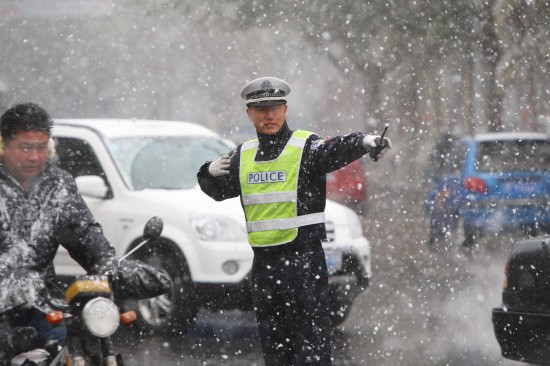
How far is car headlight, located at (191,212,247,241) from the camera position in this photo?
941cm

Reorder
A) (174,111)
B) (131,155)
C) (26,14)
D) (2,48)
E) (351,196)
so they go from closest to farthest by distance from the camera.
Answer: (131,155) → (351,196) → (26,14) → (2,48) → (174,111)

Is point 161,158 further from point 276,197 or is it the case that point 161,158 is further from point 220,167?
point 276,197

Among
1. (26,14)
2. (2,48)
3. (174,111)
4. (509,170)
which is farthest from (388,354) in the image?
(174,111)

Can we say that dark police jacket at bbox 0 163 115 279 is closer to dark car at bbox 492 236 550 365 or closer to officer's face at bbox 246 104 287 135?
officer's face at bbox 246 104 287 135

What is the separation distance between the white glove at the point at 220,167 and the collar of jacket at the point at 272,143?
177mm

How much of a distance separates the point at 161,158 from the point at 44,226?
5986mm

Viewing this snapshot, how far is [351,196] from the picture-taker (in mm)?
19781

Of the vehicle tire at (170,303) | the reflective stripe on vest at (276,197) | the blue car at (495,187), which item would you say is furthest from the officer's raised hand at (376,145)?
the blue car at (495,187)

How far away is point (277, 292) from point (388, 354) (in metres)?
2.99

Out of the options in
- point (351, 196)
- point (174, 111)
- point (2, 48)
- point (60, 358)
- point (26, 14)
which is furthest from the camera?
point (174, 111)

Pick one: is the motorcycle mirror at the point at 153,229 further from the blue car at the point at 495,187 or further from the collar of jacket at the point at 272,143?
the blue car at the point at 495,187

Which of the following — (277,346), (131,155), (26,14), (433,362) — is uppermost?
(26,14)

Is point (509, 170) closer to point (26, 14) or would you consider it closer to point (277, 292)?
point (277, 292)

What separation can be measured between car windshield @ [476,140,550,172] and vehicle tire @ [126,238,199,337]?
22.8 ft
